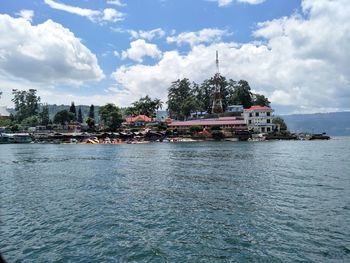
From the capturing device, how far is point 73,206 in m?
24.1

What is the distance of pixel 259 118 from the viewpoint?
155500 mm

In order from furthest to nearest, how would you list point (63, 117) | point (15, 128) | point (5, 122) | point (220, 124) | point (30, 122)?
point (5, 122) < point (30, 122) < point (63, 117) < point (15, 128) < point (220, 124)

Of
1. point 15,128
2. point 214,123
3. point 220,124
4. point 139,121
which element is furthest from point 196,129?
point 15,128

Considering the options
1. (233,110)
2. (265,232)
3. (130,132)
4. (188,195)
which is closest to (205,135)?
(233,110)

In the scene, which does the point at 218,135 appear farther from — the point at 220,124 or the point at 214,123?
the point at 214,123

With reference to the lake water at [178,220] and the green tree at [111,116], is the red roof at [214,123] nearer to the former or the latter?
the green tree at [111,116]

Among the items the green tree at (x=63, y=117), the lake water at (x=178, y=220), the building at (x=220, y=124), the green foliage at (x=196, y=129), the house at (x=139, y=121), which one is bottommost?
the lake water at (x=178, y=220)

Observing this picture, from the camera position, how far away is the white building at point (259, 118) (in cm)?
15512

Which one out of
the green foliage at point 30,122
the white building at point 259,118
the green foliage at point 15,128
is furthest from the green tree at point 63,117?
the white building at point 259,118

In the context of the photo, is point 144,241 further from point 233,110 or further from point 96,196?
point 233,110

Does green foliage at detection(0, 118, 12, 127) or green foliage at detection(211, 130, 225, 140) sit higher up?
green foliage at detection(0, 118, 12, 127)

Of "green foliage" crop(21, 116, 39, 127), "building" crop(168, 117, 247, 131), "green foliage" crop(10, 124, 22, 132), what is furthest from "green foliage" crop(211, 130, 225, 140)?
"green foliage" crop(21, 116, 39, 127)

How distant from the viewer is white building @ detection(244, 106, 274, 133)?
15512 centimetres

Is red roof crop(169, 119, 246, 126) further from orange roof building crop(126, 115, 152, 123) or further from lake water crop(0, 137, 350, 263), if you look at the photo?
lake water crop(0, 137, 350, 263)
